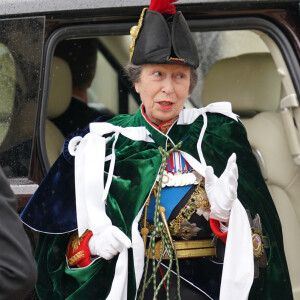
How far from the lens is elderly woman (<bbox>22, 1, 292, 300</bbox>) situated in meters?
2.69

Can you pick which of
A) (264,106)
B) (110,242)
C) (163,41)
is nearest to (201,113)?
(163,41)

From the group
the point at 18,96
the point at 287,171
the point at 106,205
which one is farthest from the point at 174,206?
the point at 287,171

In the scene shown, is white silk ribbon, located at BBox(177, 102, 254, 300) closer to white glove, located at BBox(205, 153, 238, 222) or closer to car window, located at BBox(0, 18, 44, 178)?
white glove, located at BBox(205, 153, 238, 222)

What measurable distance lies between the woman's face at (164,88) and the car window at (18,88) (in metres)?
0.57

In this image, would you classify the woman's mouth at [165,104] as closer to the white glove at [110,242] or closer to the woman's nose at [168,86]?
the woman's nose at [168,86]

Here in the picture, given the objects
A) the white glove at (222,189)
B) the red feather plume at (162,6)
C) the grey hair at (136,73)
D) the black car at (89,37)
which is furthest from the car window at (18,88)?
the white glove at (222,189)

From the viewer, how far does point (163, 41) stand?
9.06ft

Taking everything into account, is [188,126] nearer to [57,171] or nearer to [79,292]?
[57,171]

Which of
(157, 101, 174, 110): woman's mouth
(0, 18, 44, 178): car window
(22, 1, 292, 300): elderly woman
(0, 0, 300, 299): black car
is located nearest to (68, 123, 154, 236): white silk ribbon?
(22, 1, 292, 300): elderly woman

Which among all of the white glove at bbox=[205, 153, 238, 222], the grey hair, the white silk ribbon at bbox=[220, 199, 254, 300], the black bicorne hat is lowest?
the white silk ribbon at bbox=[220, 199, 254, 300]

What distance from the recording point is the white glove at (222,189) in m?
2.55

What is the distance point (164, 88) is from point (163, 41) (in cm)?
16

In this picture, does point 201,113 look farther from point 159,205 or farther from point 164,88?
point 159,205

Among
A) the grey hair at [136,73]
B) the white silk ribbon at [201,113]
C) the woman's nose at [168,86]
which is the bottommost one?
the white silk ribbon at [201,113]
